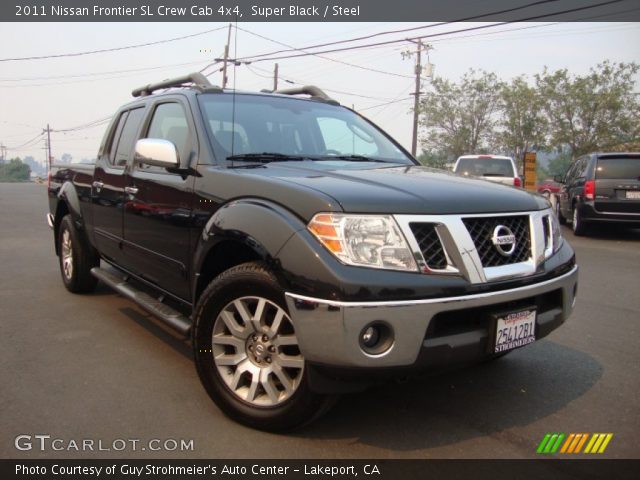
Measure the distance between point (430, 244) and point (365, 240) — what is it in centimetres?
30

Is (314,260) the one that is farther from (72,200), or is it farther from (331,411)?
(72,200)

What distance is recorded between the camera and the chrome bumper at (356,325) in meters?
2.20

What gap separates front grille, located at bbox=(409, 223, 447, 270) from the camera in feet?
7.77

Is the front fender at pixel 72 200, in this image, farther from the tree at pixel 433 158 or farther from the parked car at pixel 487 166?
the tree at pixel 433 158

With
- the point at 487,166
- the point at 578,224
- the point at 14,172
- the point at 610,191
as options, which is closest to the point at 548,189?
the point at 487,166

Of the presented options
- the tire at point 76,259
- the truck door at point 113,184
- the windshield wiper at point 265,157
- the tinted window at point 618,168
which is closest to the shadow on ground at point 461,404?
the windshield wiper at point 265,157

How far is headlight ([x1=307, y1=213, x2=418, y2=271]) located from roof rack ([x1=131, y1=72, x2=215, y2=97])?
1876 millimetres

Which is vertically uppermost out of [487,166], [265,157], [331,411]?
[265,157]

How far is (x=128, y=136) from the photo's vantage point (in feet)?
14.6

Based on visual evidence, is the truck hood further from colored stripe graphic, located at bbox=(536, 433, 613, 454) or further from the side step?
colored stripe graphic, located at bbox=(536, 433, 613, 454)

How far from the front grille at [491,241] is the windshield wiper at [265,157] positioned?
1.31m

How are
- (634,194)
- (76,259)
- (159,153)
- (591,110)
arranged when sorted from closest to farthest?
(159,153) → (76,259) → (634,194) → (591,110)

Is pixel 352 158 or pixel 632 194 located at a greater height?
pixel 352 158

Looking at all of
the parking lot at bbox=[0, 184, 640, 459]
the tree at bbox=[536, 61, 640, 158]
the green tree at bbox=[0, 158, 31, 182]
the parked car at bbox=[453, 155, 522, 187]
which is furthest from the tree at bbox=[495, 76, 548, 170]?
the green tree at bbox=[0, 158, 31, 182]
